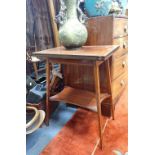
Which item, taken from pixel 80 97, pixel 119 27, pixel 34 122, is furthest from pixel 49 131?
pixel 119 27

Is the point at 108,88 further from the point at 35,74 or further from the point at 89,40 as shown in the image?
the point at 35,74

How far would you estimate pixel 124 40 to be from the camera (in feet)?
4.31

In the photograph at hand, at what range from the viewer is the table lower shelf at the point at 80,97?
42.4 inches

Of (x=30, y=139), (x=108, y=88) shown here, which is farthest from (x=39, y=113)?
(x=108, y=88)

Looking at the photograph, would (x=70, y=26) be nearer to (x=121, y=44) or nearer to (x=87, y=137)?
(x=121, y=44)

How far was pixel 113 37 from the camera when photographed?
1166mm

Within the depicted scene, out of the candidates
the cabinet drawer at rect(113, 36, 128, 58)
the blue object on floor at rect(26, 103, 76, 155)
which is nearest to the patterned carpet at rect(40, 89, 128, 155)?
the blue object on floor at rect(26, 103, 76, 155)

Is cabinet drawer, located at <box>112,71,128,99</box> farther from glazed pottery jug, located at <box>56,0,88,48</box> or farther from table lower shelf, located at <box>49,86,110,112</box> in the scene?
glazed pottery jug, located at <box>56,0,88,48</box>
